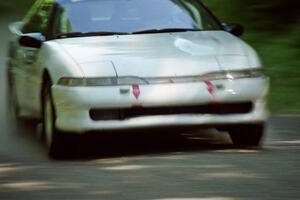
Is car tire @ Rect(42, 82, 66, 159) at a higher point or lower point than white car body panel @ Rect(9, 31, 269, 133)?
lower

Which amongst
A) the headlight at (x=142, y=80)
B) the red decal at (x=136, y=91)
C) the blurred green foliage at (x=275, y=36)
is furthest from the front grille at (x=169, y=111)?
the blurred green foliage at (x=275, y=36)

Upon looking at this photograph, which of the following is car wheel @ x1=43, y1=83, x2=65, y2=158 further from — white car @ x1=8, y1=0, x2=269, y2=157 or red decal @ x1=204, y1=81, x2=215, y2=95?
red decal @ x1=204, y1=81, x2=215, y2=95

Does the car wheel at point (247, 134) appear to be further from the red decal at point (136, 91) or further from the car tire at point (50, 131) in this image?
the car tire at point (50, 131)

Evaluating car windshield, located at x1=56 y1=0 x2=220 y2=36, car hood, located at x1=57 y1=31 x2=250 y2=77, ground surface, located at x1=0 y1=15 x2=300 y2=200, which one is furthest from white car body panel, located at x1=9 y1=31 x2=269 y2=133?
car windshield, located at x1=56 y1=0 x2=220 y2=36

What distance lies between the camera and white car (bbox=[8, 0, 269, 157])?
25.3 ft

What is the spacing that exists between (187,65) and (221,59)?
1.15 ft

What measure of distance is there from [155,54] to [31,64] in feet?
5.45

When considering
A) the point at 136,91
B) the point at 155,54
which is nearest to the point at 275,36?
the point at 155,54

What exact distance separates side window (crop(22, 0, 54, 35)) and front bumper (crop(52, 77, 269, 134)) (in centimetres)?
160

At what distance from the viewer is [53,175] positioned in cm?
711

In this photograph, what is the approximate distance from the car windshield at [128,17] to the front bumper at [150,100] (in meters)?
1.08

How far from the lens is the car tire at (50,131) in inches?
314

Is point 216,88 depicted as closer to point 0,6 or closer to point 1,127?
point 1,127

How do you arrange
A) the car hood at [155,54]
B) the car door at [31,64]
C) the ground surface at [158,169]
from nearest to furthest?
1. the ground surface at [158,169]
2. the car hood at [155,54]
3. the car door at [31,64]
